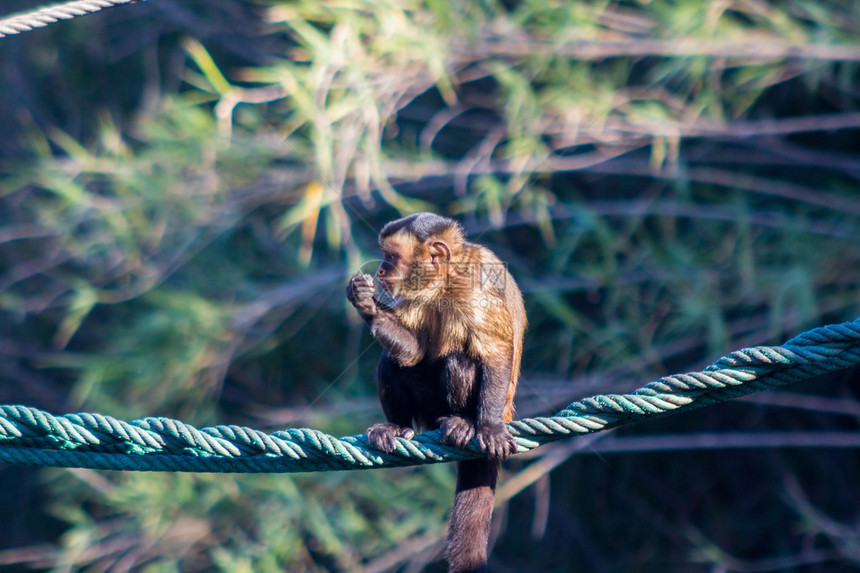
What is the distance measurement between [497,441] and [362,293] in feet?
2.62

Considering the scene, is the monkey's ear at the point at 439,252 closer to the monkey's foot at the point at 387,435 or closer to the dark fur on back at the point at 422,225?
the dark fur on back at the point at 422,225

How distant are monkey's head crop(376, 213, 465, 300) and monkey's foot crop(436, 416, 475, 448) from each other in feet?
2.10

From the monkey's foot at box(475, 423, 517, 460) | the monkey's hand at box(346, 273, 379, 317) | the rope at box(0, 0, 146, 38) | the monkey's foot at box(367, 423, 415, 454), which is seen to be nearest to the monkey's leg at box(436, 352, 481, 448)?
the monkey's foot at box(367, 423, 415, 454)

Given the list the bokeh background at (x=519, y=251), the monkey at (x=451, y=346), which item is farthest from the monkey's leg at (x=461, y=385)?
the bokeh background at (x=519, y=251)

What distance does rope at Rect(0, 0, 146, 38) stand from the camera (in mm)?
2590

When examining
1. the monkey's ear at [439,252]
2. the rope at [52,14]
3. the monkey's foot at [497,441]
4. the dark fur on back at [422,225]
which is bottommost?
the monkey's foot at [497,441]

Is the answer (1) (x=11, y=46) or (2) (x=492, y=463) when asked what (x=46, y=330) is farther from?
(2) (x=492, y=463)

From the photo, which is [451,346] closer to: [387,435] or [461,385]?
[461,385]

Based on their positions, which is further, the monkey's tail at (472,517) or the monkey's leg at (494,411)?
the monkey's tail at (472,517)

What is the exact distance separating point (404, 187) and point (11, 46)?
19.5 feet

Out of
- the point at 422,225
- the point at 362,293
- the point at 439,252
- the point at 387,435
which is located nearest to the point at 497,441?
the point at 387,435

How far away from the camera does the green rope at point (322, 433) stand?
218cm

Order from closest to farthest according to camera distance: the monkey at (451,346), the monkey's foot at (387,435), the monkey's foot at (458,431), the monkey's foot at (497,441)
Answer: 1. the monkey's foot at (387,435)
2. the monkey's foot at (497,441)
3. the monkey's foot at (458,431)
4. the monkey at (451,346)

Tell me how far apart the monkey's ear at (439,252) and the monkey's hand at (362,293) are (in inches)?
16.2
